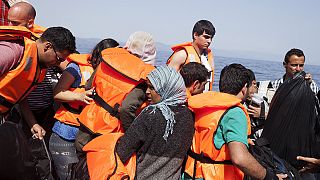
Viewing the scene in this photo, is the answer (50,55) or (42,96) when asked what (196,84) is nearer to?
(50,55)

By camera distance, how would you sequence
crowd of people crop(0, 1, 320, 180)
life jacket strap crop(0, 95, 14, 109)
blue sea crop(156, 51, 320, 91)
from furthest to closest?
blue sea crop(156, 51, 320, 91) < life jacket strap crop(0, 95, 14, 109) < crowd of people crop(0, 1, 320, 180)

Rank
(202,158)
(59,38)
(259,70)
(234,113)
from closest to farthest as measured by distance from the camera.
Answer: (234,113) < (202,158) < (59,38) < (259,70)

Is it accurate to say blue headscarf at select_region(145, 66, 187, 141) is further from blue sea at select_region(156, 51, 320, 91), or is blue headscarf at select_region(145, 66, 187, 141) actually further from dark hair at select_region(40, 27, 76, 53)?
blue sea at select_region(156, 51, 320, 91)

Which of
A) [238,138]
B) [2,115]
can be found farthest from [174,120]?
[2,115]

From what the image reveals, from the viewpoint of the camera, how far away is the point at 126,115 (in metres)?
2.44

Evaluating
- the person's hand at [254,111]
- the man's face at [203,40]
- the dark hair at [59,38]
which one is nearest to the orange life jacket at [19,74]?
the dark hair at [59,38]

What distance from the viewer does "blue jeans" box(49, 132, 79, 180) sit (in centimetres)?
294

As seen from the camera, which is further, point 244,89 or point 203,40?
point 203,40

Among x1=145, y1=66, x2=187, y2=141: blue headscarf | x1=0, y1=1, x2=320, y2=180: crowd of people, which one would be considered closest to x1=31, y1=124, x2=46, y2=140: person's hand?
x1=0, y1=1, x2=320, y2=180: crowd of people

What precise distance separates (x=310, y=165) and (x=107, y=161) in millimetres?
1555

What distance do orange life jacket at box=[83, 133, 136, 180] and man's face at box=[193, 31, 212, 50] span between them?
211 cm

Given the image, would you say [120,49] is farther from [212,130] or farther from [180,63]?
[180,63]

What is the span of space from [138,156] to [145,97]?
Result: 42 centimetres

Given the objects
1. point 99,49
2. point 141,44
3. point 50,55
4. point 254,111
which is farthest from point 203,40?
point 50,55
